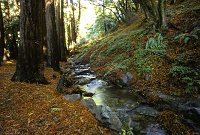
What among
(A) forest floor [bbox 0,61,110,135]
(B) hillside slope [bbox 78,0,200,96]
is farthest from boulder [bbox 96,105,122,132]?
(B) hillside slope [bbox 78,0,200,96]

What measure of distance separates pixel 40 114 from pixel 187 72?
4.50 meters

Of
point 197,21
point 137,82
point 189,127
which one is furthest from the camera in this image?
point 197,21

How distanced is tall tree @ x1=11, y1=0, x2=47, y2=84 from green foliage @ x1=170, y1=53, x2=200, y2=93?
4.53 meters

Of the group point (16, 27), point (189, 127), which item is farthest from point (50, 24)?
point (189, 127)

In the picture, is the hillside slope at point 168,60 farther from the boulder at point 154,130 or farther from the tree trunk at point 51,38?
the tree trunk at point 51,38

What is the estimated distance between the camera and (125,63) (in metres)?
10.3

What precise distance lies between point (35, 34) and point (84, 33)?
5423 cm

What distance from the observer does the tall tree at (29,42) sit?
759 cm

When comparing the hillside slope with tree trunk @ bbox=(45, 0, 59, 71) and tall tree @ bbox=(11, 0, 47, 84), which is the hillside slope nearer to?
tree trunk @ bbox=(45, 0, 59, 71)

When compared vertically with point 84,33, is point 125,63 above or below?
below

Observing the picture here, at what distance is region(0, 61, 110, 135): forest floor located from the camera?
15.8 ft

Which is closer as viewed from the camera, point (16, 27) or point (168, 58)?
point (168, 58)

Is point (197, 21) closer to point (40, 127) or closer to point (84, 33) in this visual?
point (40, 127)

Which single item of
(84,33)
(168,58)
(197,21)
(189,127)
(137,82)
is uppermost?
(84,33)
